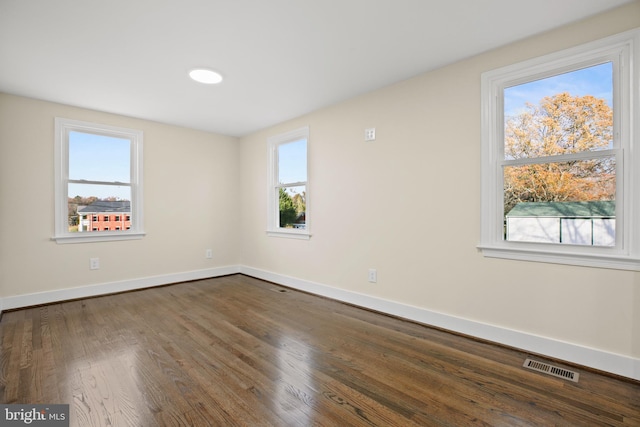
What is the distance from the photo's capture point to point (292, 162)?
4.53 meters

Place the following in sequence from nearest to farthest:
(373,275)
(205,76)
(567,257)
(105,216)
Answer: (567,257)
(205,76)
(373,275)
(105,216)

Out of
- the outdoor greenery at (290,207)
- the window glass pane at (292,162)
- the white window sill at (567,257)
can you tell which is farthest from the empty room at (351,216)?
the outdoor greenery at (290,207)

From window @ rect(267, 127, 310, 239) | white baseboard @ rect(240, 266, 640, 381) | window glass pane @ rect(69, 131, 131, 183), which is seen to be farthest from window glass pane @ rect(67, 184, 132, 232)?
white baseboard @ rect(240, 266, 640, 381)

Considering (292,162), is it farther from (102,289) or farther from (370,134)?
(102,289)

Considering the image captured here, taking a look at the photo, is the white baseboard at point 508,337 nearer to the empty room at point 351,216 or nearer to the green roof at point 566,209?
the empty room at point 351,216

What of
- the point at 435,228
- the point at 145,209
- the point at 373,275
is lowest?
the point at 373,275

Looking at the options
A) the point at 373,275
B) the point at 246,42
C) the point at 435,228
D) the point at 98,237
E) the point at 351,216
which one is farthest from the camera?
the point at 98,237

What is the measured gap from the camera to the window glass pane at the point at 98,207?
3.86m

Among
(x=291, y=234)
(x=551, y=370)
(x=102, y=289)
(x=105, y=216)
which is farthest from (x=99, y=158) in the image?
(x=551, y=370)

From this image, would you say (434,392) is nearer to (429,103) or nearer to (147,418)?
(147,418)

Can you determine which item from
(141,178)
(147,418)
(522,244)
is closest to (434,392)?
(522,244)

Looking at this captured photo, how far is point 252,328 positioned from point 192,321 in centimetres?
66

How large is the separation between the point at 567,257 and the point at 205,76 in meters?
3.44

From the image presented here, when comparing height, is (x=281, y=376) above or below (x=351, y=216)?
below
